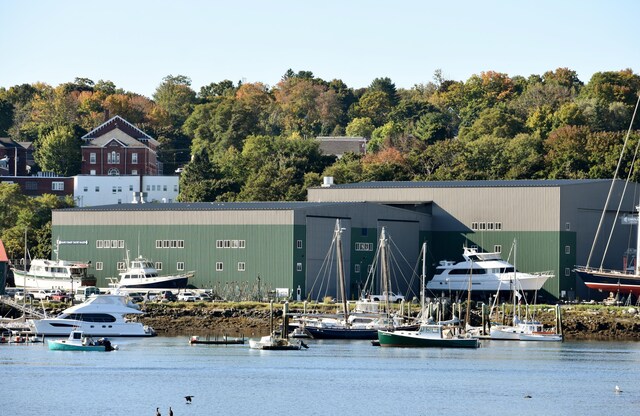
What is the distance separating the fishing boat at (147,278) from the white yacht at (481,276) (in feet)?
55.1

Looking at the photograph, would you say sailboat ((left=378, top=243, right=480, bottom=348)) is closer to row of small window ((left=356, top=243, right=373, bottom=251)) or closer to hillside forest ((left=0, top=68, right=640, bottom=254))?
row of small window ((left=356, top=243, right=373, bottom=251))

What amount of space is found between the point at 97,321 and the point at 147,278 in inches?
487

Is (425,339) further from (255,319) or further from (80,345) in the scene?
(80,345)

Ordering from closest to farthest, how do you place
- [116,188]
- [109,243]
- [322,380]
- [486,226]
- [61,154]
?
1. [322,380]
2. [109,243]
3. [486,226]
4. [116,188]
5. [61,154]

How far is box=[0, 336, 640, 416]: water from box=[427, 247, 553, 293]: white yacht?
→ 513 inches

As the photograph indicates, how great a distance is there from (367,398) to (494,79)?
13769 cm

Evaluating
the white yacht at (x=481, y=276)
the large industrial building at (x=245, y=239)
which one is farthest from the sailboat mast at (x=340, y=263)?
the white yacht at (x=481, y=276)

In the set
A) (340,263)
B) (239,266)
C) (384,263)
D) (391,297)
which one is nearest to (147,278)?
(239,266)

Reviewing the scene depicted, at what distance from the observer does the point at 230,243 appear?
10344 cm

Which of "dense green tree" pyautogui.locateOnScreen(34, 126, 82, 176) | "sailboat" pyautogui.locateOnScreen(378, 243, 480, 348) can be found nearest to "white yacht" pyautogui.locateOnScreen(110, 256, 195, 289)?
"sailboat" pyautogui.locateOnScreen(378, 243, 480, 348)

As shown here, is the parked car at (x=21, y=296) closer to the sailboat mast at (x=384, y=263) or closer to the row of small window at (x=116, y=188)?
the sailboat mast at (x=384, y=263)

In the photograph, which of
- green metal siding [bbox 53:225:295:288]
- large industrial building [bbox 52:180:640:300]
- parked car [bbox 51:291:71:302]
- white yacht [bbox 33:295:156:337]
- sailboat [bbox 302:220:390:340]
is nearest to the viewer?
white yacht [bbox 33:295:156:337]

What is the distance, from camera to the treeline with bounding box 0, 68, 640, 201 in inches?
5344

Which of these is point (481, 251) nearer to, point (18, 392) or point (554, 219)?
point (554, 219)
